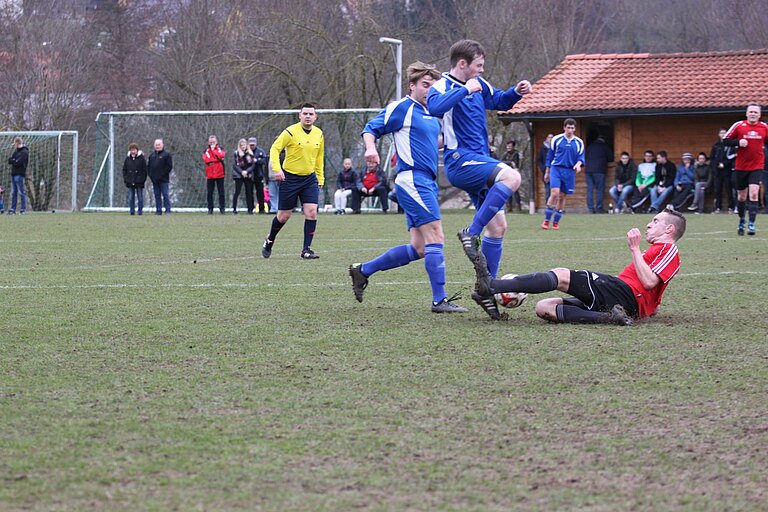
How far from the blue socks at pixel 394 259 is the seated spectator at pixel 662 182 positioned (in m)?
20.2

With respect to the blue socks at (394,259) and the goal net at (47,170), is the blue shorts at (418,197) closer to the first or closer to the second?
the blue socks at (394,259)

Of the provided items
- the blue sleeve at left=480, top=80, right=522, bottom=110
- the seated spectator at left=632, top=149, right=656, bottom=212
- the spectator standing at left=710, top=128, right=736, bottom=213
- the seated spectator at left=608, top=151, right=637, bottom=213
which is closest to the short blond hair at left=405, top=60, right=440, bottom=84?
the blue sleeve at left=480, top=80, right=522, bottom=110

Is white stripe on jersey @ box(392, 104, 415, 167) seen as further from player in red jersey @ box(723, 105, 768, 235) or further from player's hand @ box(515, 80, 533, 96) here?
player in red jersey @ box(723, 105, 768, 235)

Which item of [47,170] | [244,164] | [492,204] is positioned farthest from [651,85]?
[492,204]

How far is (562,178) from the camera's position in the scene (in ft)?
69.4

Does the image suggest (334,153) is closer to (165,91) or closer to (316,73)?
(316,73)

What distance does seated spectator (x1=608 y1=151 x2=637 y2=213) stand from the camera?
2791 centimetres

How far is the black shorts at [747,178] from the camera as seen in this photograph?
624 inches

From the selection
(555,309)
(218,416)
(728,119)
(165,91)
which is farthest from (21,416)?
(165,91)

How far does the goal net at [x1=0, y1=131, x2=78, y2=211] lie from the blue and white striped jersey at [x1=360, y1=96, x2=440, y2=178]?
84.8 ft

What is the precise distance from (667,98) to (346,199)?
857cm

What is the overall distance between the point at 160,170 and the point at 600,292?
22702 millimetres

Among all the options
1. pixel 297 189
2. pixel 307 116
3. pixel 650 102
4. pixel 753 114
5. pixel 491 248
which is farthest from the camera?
pixel 650 102

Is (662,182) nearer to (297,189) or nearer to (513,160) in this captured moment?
(513,160)
